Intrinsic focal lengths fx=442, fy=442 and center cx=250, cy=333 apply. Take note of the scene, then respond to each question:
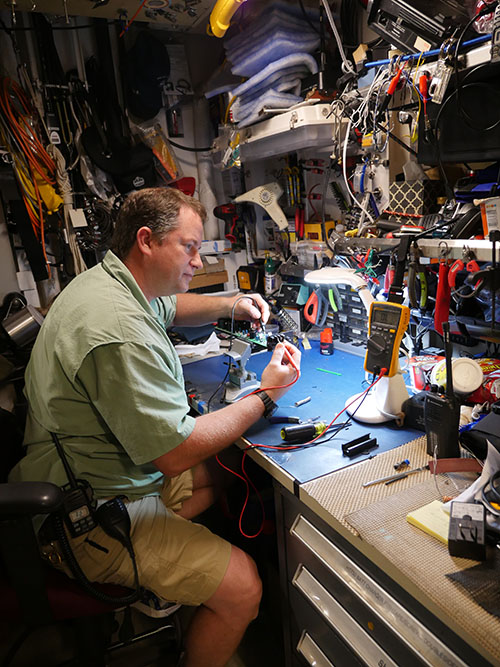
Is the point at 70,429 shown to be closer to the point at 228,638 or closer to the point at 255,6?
the point at 228,638

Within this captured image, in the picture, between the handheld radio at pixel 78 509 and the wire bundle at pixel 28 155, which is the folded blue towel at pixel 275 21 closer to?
the wire bundle at pixel 28 155

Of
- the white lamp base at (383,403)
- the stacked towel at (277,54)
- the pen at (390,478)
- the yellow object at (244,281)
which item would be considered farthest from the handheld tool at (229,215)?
the pen at (390,478)

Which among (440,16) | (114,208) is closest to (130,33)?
(114,208)

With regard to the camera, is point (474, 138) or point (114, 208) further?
point (114, 208)

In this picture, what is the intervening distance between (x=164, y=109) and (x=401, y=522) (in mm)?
2924

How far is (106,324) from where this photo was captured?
46.9 inches

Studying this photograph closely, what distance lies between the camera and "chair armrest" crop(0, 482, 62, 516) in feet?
3.48

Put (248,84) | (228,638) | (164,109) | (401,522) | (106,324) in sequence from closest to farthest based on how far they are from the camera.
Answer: (401,522), (106,324), (228,638), (248,84), (164,109)

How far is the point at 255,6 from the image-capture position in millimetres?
2090

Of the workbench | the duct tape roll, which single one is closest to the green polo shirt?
the workbench

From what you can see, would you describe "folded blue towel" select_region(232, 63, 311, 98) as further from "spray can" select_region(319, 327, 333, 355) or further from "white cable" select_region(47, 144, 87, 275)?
"white cable" select_region(47, 144, 87, 275)

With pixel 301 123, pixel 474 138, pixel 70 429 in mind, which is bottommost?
pixel 70 429

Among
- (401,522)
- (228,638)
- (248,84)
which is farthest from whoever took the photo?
(248,84)

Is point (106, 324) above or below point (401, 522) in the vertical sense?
above
